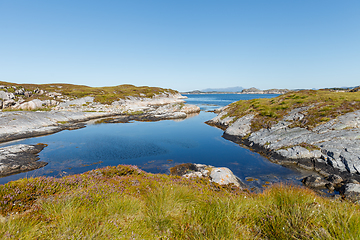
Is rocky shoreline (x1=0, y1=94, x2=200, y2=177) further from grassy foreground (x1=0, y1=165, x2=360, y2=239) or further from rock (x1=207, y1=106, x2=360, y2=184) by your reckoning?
rock (x1=207, y1=106, x2=360, y2=184)

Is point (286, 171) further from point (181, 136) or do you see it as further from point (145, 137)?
point (145, 137)

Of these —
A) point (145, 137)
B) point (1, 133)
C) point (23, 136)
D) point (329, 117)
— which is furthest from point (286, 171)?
point (1, 133)

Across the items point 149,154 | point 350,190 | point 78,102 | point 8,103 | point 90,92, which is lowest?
point 149,154

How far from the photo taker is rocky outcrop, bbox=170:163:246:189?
12338 mm

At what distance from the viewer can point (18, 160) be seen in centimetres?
1683

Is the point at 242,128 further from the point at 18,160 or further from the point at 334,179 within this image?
the point at 18,160

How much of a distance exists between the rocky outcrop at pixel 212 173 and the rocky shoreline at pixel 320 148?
5.87 m

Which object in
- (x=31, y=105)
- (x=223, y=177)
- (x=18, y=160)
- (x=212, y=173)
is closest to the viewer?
(x=223, y=177)

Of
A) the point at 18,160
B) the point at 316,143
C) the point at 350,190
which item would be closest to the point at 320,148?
the point at 316,143

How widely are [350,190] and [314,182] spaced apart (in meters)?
2.05

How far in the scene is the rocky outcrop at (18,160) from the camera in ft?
49.8

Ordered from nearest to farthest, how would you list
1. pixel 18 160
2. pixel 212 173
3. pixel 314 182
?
pixel 314 182 < pixel 212 173 < pixel 18 160

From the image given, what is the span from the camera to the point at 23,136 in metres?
27.1

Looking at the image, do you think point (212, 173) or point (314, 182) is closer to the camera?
point (314, 182)
